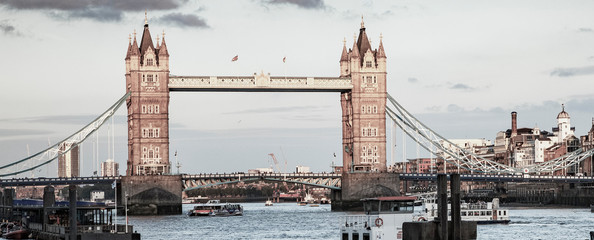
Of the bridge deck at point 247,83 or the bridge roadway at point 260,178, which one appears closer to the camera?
the bridge deck at point 247,83

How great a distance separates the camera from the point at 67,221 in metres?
82.6

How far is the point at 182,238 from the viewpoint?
311 ft

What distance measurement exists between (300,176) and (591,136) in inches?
2379

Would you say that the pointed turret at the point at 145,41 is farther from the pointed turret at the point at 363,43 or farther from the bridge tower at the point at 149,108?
the pointed turret at the point at 363,43

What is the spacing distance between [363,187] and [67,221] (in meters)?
73.1

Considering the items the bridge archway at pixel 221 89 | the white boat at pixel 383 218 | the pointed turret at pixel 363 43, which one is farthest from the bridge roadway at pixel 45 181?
the white boat at pixel 383 218

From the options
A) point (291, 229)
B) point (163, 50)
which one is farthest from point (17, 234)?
point (163, 50)

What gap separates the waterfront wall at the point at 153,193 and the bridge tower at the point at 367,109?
2396cm

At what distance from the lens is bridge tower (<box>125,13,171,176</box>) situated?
484 ft

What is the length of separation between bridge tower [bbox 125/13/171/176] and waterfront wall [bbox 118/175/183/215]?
260cm

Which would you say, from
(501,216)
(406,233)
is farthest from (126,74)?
(406,233)

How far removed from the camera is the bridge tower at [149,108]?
147375 mm

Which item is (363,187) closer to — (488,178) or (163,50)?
(488,178)

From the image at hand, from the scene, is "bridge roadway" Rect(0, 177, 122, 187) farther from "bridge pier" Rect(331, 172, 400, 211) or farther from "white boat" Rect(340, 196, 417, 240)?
"white boat" Rect(340, 196, 417, 240)
